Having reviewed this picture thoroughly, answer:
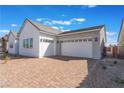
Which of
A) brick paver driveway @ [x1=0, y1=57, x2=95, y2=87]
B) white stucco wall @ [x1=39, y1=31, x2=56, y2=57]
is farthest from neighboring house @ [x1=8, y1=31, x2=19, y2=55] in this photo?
brick paver driveway @ [x1=0, y1=57, x2=95, y2=87]

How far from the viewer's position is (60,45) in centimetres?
1894

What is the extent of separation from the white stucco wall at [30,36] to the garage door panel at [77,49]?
168 inches

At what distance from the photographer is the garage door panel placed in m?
15.3

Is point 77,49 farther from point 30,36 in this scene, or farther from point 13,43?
point 13,43

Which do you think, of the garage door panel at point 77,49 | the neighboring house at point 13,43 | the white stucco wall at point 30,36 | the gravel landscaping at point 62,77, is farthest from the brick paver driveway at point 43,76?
the neighboring house at point 13,43

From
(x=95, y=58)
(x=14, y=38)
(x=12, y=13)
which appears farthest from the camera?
(x=14, y=38)

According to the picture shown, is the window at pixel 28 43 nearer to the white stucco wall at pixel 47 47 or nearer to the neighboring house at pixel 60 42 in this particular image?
the neighboring house at pixel 60 42

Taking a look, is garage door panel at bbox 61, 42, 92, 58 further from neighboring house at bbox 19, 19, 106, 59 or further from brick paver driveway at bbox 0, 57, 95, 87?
brick paver driveway at bbox 0, 57, 95, 87

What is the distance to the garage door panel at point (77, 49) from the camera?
15.3m

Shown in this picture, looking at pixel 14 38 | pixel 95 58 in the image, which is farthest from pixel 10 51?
pixel 95 58

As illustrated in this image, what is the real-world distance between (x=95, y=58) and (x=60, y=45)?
6.24 metres

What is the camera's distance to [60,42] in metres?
18.9
